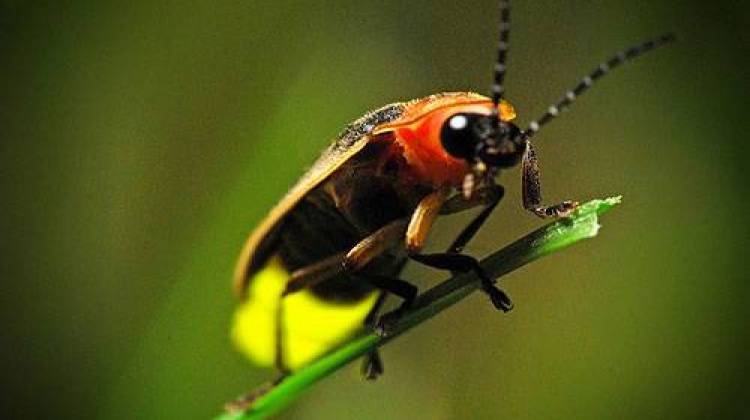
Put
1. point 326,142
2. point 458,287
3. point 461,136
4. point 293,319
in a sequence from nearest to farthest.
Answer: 1. point 458,287
2. point 461,136
3. point 293,319
4. point 326,142

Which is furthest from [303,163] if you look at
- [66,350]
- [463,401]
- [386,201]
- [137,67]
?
[137,67]

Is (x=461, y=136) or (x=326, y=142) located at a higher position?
(x=461, y=136)

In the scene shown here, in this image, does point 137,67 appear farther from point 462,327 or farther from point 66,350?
point 462,327

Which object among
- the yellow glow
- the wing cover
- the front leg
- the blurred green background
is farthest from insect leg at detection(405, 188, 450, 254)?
the blurred green background

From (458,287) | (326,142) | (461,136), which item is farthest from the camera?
A: (326,142)

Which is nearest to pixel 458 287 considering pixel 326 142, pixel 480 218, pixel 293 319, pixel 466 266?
pixel 466 266

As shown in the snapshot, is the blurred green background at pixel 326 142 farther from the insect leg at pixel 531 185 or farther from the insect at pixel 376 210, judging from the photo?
the insect leg at pixel 531 185

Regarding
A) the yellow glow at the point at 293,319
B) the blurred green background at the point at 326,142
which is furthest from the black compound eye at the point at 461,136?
the blurred green background at the point at 326,142

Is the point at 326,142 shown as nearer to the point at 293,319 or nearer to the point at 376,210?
the point at 293,319
